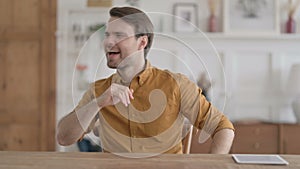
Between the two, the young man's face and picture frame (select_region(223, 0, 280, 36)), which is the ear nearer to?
the young man's face

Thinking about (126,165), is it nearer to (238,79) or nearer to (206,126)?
(206,126)

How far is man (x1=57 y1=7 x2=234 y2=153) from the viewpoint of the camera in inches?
50.8

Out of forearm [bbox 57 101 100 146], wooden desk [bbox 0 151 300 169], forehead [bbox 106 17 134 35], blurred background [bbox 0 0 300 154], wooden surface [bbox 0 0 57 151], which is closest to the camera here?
wooden desk [bbox 0 151 300 169]

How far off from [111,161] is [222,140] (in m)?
0.39

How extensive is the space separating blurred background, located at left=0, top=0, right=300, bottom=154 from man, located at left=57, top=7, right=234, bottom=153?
7.01 ft

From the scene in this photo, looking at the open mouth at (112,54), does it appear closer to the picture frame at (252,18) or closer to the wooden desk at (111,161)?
the wooden desk at (111,161)

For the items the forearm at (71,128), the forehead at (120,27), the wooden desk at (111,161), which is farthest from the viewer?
the forearm at (71,128)

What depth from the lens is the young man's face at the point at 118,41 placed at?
127cm

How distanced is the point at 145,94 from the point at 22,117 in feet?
8.97

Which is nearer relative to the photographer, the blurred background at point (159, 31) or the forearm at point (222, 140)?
the forearm at point (222, 140)

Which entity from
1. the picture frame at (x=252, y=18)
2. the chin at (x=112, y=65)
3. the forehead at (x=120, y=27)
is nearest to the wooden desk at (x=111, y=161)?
the chin at (x=112, y=65)

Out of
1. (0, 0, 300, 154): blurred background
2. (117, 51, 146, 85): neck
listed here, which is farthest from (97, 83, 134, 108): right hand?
(0, 0, 300, 154): blurred background

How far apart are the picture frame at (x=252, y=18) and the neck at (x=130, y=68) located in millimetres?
2448

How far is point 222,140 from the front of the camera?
4.46ft
